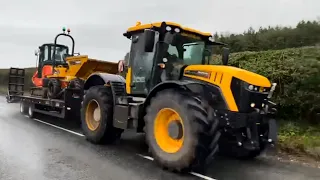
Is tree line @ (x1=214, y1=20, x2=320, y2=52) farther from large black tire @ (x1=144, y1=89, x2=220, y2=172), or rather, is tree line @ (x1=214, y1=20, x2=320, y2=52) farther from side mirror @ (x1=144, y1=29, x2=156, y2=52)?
large black tire @ (x1=144, y1=89, x2=220, y2=172)

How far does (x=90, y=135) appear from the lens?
8.12 metres

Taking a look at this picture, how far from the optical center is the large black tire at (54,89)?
37.0 ft

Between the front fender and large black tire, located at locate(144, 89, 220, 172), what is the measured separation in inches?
111

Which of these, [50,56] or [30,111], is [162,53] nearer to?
[30,111]

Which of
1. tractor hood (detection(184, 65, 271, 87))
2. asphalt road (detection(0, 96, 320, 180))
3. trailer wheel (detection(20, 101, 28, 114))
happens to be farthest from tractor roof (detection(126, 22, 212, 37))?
trailer wheel (detection(20, 101, 28, 114))

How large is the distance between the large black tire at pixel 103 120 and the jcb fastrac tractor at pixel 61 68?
7.70 ft

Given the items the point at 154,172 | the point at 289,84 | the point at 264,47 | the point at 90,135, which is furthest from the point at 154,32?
the point at 264,47

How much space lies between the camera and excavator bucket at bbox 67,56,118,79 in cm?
1101

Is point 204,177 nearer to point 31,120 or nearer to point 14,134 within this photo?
point 14,134

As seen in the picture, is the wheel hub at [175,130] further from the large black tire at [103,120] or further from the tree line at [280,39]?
the tree line at [280,39]

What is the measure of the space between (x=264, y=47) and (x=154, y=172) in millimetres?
11516

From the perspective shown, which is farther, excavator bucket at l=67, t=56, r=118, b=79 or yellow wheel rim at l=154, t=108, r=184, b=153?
excavator bucket at l=67, t=56, r=118, b=79

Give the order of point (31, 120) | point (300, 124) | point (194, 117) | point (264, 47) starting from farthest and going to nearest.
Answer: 1. point (264, 47)
2. point (31, 120)
3. point (300, 124)
4. point (194, 117)

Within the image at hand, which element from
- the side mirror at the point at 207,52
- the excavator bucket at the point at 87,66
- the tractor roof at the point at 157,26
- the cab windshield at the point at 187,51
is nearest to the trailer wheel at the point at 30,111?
the excavator bucket at the point at 87,66
